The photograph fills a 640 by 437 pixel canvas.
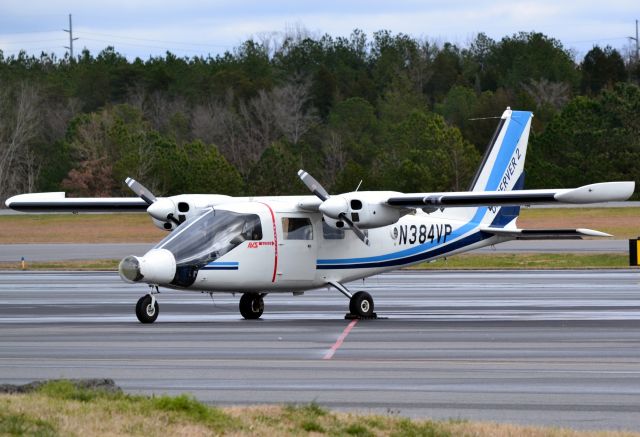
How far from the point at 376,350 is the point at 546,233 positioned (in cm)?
791

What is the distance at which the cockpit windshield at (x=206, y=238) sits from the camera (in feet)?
70.6

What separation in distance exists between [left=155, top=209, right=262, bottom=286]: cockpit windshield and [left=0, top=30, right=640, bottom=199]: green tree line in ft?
166

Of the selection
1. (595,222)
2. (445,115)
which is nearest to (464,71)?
(445,115)

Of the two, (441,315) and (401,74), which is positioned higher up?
(401,74)

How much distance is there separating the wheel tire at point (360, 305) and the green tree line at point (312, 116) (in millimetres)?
49835

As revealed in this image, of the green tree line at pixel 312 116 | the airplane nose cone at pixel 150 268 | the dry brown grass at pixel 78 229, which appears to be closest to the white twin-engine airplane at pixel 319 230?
the airplane nose cone at pixel 150 268

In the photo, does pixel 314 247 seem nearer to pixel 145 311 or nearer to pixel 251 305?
pixel 251 305

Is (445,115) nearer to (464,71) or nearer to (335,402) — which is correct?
(464,71)

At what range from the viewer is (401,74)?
123062 mm

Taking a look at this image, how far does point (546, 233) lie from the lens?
80.2 feet

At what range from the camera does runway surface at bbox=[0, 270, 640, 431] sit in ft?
42.5

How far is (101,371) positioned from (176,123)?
301 feet

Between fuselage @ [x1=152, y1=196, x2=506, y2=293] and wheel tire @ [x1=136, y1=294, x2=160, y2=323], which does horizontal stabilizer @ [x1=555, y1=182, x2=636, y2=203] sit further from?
wheel tire @ [x1=136, y1=294, x2=160, y2=323]

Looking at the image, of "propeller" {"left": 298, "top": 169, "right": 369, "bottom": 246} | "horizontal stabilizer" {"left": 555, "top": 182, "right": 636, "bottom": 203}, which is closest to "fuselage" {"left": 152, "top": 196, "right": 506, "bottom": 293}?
"propeller" {"left": 298, "top": 169, "right": 369, "bottom": 246}
